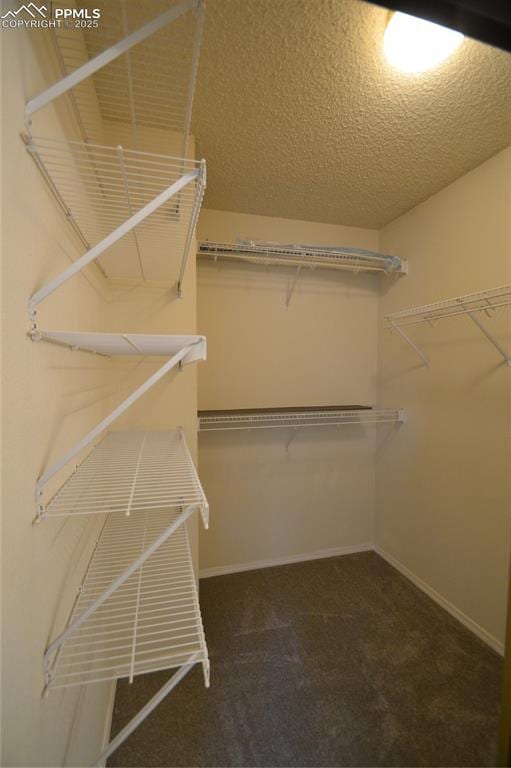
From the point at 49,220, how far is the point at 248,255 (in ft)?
4.68

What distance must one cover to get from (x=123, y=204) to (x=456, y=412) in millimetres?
1997

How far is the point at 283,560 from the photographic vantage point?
2293mm

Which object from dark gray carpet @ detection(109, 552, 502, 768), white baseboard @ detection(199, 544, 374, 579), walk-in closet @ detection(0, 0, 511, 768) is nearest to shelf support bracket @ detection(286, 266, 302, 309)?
walk-in closet @ detection(0, 0, 511, 768)

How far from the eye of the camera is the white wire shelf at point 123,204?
0.65 meters

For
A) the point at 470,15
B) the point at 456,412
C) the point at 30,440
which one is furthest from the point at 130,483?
→ the point at 456,412

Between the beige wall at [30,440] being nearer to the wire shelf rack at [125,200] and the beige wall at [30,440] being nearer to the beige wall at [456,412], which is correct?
the wire shelf rack at [125,200]

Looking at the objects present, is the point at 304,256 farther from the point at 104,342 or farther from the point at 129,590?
the point at 129,590

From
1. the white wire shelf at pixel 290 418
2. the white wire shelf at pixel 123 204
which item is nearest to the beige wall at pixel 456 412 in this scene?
the white wire shelf at pixel 290 418

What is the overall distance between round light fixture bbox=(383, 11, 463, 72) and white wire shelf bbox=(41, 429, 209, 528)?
1.53 metres

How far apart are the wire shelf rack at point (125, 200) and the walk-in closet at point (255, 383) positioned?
0.04 ft

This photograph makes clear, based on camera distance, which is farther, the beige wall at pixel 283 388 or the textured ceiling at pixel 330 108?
the beige wall at pixel 283 388

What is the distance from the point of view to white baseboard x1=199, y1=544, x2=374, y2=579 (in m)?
2.16

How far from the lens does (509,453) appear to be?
1542mm

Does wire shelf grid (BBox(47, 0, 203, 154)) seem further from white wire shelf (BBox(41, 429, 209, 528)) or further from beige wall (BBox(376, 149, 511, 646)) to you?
beige wall (BBox(376, 149, 511, 646))
